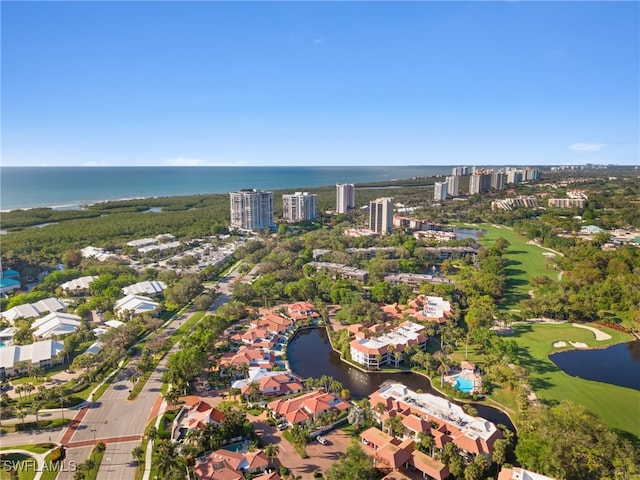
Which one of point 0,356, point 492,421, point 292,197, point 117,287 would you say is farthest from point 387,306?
point 292,197

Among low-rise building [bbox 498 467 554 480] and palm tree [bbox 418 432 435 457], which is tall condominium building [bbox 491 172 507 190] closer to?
palm tree [bbox 418 432 435 457]

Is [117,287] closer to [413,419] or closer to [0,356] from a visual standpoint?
[0,356]

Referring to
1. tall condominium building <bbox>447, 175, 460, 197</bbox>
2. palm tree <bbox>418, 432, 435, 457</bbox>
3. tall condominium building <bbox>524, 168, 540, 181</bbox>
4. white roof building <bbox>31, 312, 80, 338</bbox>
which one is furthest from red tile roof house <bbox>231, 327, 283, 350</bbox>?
Answer: tall condominium building <bbox>524, 168, 540, 181</bbox>

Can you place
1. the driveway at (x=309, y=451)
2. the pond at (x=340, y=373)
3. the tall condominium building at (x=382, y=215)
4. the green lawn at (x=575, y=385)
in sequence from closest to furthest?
the driveway at (x=309, y=451)
the green lawn at (x=575, y=385)
the pond at (x=340, y=373)
the tall condominium building at (x=382, y=215)

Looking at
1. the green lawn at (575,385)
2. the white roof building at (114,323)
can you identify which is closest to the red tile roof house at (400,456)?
the green lawn at (575,385)

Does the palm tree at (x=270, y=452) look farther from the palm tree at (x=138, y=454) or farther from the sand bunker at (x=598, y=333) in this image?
the sand bunker at (x=598, y=333)
